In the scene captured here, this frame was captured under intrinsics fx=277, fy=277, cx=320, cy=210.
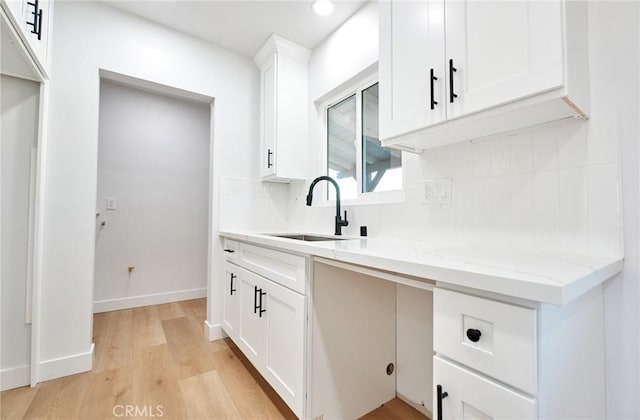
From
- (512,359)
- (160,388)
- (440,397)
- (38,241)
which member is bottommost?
(160,388)

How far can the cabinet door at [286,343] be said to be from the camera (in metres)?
1.19

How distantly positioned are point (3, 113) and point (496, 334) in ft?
8.20

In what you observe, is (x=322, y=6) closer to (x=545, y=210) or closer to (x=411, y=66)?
(x=411, y=66)

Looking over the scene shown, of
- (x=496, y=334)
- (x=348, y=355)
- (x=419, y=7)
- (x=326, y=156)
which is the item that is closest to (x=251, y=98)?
(x=326, y=156)

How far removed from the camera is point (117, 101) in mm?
2930

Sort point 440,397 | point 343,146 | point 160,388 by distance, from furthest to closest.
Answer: point 343,146, point 160,388, point 440,397

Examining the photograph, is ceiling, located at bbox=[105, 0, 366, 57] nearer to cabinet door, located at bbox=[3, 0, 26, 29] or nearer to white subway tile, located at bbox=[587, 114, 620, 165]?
cabinet door, located at bbox=[3, 0, 26, 29]

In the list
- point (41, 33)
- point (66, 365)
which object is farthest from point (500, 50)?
point (66, 365)

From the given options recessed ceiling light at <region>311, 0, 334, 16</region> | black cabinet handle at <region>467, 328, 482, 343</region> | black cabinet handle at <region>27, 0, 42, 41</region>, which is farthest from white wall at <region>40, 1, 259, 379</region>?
black cabinet handle at <region>467, 328, 482, 343</region>

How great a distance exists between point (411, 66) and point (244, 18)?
1517 mm

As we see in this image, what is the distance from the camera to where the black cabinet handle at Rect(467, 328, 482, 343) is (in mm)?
633

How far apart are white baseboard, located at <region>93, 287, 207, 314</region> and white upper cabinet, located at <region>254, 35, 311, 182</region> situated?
1887 millimetres

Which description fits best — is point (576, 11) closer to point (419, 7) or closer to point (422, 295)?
point (419, 7)

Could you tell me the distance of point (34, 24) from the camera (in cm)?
129
